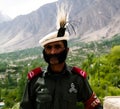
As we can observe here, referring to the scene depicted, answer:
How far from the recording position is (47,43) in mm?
3668

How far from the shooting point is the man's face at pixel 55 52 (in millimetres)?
3578

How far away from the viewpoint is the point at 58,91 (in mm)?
3539

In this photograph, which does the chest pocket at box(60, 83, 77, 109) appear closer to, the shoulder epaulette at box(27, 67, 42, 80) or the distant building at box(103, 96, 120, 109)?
the shoulder epaulette at box(27, 67, 42, 80)

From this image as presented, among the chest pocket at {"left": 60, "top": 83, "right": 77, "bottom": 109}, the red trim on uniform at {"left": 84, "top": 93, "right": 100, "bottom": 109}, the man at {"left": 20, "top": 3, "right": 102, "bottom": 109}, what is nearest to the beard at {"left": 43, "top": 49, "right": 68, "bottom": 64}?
the man at {"left": 20, "top": 3, "right": 102, "bottom": 109}

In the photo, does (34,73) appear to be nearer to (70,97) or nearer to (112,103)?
(70,97)

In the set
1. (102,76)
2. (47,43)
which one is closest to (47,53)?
(47,43)

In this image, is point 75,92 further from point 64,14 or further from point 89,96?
point 64,14

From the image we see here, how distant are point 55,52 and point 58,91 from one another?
34cm

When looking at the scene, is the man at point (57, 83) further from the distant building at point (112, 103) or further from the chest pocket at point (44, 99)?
the distant building at point (112, 103)

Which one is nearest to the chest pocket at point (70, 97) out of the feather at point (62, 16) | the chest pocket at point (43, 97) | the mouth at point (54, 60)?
the chest pocket at point (43, 97)

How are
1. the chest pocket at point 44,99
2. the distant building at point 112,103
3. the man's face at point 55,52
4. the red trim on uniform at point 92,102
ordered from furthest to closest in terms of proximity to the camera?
the distant building at point 112,103
the red trim on uniform at point 92,102
the man's face at point 55,52
the chest pocket at point 44,99

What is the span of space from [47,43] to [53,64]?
20cm

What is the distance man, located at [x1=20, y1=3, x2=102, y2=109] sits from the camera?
3.51 metres

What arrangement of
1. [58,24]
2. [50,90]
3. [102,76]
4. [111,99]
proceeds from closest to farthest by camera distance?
[50,90]
[58,24]
[111,99]
[102,76]
